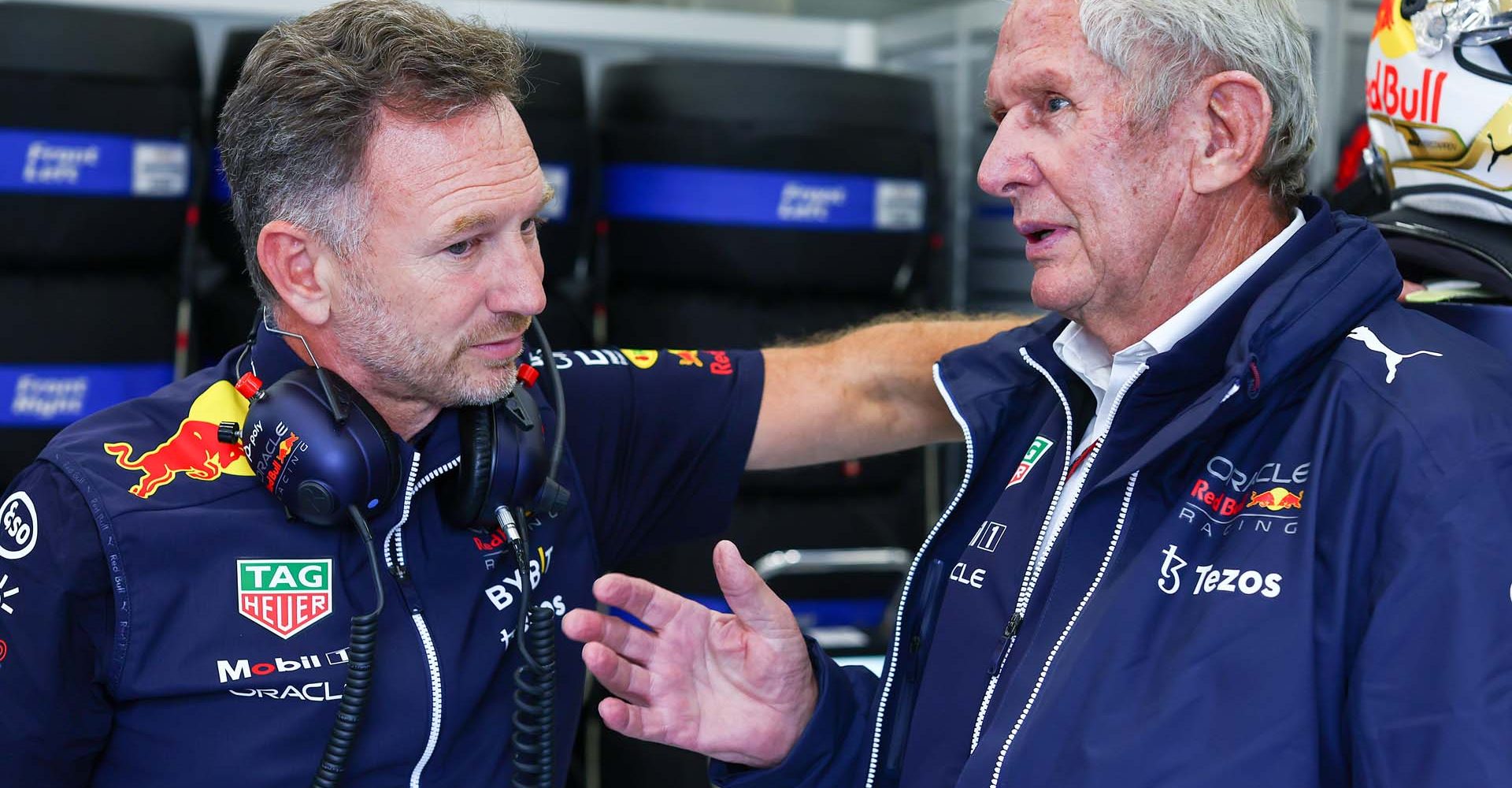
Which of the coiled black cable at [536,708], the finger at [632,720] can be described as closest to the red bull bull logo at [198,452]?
the coiled black cable at [536,708]

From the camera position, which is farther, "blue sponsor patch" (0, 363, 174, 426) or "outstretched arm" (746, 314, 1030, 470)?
"blue sponsor patch" (0, 363, 174, 426)

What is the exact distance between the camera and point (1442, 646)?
1043 mm

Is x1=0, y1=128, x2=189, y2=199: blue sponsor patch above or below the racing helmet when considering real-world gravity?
below

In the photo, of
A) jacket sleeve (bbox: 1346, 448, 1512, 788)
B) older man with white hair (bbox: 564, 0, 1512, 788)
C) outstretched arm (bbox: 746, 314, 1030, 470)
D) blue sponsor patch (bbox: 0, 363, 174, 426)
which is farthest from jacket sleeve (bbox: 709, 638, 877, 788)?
blue sponsor patch (bbox: 0, 363, 174, 426)

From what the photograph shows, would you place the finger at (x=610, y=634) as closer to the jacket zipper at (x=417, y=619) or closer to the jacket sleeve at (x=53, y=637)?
the jacket zipper at (x=417, y=619)

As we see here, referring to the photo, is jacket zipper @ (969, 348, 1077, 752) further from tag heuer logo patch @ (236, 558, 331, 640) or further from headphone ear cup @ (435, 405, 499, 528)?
tag heuer logo patch @ (236, 558, 331, 640)

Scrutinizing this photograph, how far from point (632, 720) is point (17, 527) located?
0.61 meters

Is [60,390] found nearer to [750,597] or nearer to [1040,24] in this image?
[750,597]

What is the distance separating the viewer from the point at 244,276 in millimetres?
2748

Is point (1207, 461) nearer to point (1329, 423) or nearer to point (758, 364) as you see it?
point (1329, 423)

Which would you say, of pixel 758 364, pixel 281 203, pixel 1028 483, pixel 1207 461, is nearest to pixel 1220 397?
pixel 1207 461

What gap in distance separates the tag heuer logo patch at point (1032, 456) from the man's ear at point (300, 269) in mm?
740

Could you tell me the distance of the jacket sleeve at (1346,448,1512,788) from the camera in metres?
1.02

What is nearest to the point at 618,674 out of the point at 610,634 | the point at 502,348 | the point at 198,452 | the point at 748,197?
the point at 610,634
